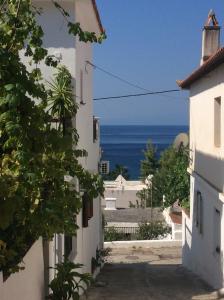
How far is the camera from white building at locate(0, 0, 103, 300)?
7.75 metres

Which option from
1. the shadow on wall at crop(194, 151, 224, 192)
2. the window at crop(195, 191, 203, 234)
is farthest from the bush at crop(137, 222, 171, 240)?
the shadow on wall at crop(194, 151, 224, 192)

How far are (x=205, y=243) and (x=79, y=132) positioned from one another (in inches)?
234

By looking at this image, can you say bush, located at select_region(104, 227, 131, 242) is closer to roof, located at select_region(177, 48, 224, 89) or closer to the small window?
roof, located at select_region(177, 48, 224, 89)

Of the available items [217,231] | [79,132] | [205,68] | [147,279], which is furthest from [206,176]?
[79,132]

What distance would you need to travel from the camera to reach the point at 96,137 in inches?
757

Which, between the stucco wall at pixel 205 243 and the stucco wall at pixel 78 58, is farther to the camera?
the stucco wall at pixel 205 243

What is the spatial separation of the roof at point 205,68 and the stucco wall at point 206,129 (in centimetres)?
16

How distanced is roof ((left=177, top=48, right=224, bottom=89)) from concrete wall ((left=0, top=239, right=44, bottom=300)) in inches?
258

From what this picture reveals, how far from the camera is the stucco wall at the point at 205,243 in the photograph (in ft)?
48.8

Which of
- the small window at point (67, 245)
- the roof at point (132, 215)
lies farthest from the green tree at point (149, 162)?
the small window at point (67, 245)

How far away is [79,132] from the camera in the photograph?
1402 cm

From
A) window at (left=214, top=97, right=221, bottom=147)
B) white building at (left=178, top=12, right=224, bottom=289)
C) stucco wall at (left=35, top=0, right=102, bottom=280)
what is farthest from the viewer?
window at (left=214, top=97, right=221, bottom=147)

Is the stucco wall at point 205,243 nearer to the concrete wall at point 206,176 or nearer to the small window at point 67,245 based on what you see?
the concrete wall at point 206,176

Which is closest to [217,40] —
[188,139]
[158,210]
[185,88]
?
[185,88]
